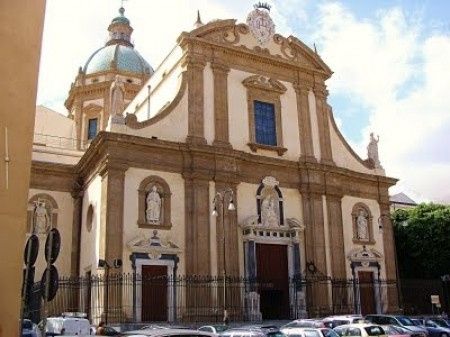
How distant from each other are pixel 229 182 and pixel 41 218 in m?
9.83

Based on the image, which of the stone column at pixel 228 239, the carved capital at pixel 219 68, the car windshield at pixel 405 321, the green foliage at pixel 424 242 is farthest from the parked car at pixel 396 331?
the green foliage at pixel 424 242

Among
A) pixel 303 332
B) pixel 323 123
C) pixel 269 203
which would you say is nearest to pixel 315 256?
pixel 269 203

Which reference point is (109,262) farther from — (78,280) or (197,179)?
(197,179)

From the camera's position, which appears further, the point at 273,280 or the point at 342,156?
the point at 342,156

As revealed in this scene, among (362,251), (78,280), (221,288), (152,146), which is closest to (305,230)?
(362,251)

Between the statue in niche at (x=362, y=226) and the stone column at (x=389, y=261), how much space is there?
123cm

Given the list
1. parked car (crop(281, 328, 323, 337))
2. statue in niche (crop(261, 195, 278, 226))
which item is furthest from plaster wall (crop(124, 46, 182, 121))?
parked car (crop(281, 328, 323, 337))

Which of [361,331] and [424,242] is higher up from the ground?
[424,242]

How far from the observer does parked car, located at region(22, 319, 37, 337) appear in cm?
1481

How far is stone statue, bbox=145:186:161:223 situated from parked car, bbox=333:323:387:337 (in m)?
10.5

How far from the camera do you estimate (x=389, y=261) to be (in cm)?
3136

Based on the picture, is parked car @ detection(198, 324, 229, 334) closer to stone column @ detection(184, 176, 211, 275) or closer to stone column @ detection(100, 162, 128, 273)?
stone column @ detection(184, 176, 211, 275)

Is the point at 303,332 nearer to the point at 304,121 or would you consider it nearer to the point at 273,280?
the point at 273,280

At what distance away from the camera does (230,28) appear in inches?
1184
